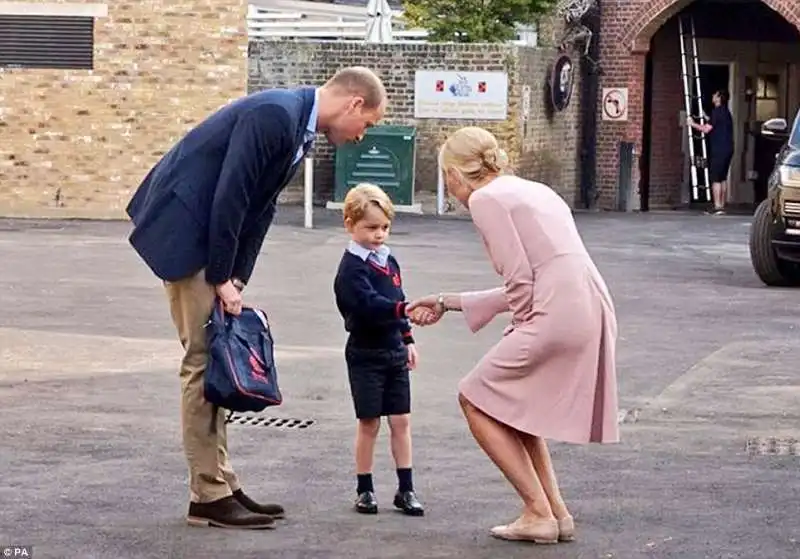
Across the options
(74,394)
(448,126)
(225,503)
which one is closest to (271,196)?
(225,503)

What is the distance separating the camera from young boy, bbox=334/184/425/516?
773 centimetres

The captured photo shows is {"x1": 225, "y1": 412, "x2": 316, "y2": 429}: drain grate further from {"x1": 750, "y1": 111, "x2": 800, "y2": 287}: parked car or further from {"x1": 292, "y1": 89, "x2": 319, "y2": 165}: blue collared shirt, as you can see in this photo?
{"x1": 750, "y1": 111, "x2": 800, "y2": 287}: parked car

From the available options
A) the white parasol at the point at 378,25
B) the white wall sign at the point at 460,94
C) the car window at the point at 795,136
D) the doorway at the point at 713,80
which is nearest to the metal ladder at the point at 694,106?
the doorway at the point at 713,80

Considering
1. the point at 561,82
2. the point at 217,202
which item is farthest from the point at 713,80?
the point at 217,202

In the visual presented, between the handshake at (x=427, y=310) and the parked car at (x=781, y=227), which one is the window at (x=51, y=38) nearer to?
the parked car at (x=781, y=227)

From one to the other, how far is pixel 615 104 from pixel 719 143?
1868mm

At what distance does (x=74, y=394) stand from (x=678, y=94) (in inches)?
977

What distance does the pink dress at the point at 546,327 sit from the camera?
23.3 ft

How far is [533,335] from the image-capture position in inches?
280

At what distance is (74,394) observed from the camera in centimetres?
1088

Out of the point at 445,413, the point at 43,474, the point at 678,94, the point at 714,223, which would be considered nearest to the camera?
the point at 43,474

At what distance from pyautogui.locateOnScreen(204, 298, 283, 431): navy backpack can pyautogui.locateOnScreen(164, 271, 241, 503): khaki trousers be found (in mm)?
44

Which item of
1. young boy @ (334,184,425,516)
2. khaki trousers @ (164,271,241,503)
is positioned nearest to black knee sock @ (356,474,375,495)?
young boy @ (334,184,425,516)

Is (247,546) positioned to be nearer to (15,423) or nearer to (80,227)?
(15,423)
